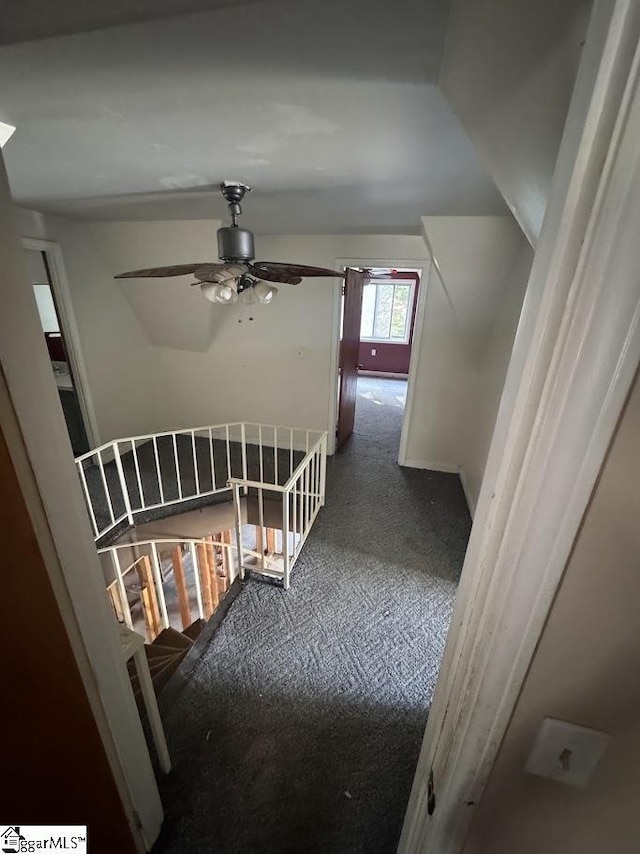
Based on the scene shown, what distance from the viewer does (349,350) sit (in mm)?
3836

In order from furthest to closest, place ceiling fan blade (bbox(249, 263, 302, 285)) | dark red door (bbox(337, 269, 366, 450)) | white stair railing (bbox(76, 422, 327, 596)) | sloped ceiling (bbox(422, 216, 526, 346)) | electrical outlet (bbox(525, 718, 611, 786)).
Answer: dark red door (bbox(337, 269, 366, 450))
white stair railing (bbox(76, 422, 327, 596))
sloped ceiling (bbox(422, 216, 526, 346))
ceiling fan blade (bbox(249, 263, 302, 285))
electrical outlet (bbox(525, 718, 611, 786))

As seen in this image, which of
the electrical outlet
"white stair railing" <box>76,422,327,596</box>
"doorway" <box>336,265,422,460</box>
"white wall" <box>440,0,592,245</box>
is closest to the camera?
the electrical outlet

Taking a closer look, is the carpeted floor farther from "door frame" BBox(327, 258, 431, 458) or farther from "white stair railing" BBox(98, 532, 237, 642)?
"door frame" BBox(327, 258, 431, 458)

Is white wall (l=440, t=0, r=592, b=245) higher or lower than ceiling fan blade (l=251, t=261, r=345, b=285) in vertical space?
higher

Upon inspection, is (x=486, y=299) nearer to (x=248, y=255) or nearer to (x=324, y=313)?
(x=324, y=313)

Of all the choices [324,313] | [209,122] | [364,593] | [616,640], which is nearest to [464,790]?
[616,640]

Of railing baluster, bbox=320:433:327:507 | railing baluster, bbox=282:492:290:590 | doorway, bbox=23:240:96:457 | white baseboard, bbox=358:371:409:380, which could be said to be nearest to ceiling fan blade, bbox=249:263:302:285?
railing baluster, bbox=320:433:327:507

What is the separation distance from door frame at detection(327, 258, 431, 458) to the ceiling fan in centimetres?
125

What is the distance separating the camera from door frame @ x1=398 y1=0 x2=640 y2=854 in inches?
12.1

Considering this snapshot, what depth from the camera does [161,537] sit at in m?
2.92

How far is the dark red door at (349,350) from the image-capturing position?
3.52m

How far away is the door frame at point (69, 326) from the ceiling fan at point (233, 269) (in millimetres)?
1395

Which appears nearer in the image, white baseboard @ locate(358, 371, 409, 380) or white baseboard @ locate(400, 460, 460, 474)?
white baseboard @ locate(400, 460, 460, 474)

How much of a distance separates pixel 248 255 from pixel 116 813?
7.76 feet
